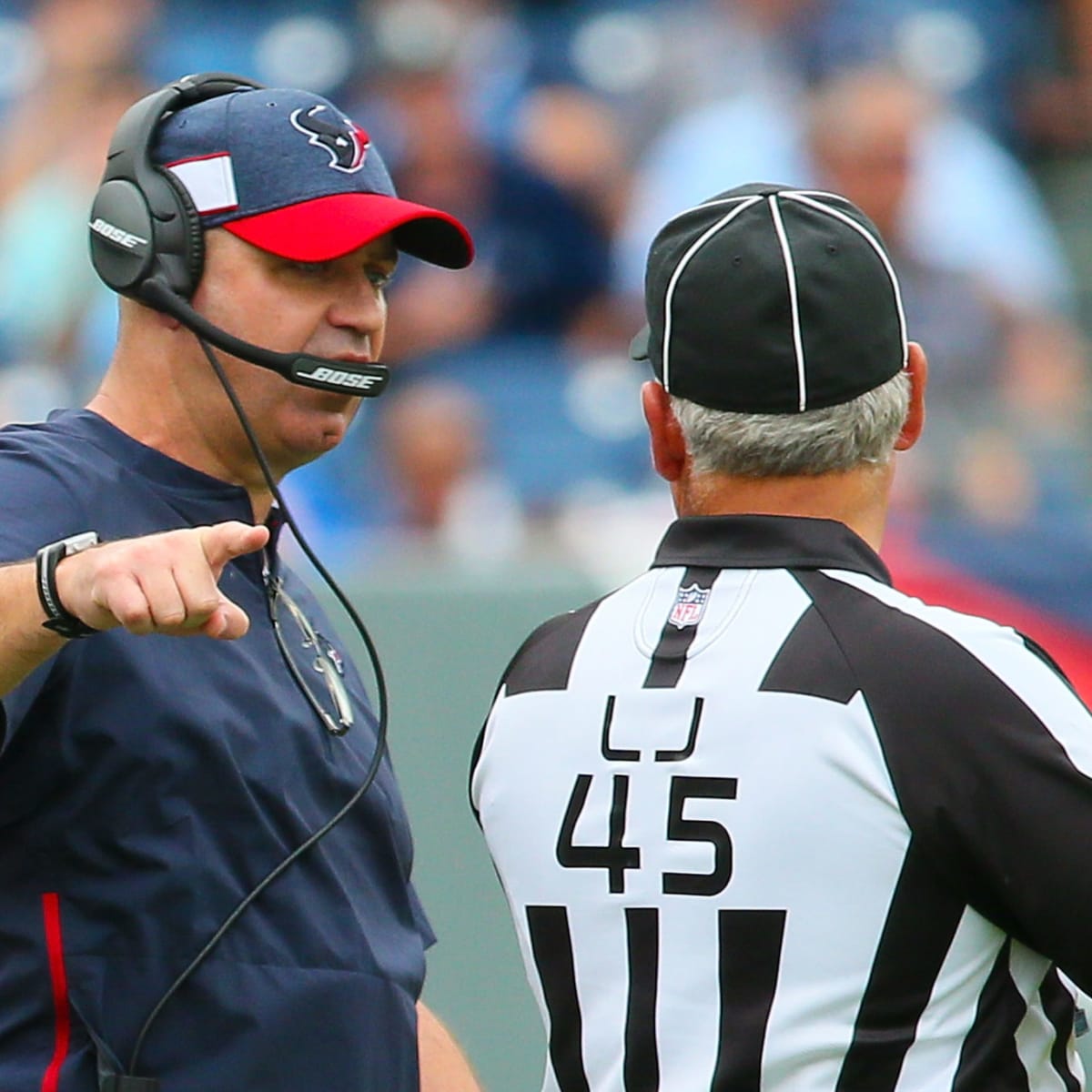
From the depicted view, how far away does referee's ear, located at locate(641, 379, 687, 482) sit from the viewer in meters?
1.84

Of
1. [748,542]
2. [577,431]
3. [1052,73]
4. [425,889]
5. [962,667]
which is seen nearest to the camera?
[962,667]

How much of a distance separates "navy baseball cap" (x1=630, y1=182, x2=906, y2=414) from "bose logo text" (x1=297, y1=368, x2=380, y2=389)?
51 cm

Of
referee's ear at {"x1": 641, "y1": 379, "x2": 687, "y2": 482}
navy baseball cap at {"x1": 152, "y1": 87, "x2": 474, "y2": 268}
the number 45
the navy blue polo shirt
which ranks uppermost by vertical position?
navy baseball cap at {"x1": 152, "y1": 87, "x2": 474, "y2": 268}

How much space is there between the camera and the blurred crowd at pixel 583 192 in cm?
498

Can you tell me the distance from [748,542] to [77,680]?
0.66 m

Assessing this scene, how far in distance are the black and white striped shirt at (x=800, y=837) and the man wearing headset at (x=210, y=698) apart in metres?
0.35

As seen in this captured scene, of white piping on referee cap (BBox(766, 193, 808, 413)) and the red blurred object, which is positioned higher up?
white piping on referee cap (BBox(766, 193, 808, 413))

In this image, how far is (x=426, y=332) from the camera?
5668 mm

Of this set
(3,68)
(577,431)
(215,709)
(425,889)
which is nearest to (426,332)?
(577,431)

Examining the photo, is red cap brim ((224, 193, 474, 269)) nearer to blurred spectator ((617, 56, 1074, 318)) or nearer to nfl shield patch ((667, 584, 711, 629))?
nfl shield patch ((667, 584, 711, 629))

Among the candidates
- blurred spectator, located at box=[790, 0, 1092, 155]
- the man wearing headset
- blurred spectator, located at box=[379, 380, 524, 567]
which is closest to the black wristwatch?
the man wearing headset

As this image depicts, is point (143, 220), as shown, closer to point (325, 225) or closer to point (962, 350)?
point (325, 225)

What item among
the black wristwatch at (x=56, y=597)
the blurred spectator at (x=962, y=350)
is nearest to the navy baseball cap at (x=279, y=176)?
the black wristwatch at (x=56, y=597)

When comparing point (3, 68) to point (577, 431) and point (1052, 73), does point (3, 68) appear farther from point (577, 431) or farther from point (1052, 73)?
point (1052, 73)
